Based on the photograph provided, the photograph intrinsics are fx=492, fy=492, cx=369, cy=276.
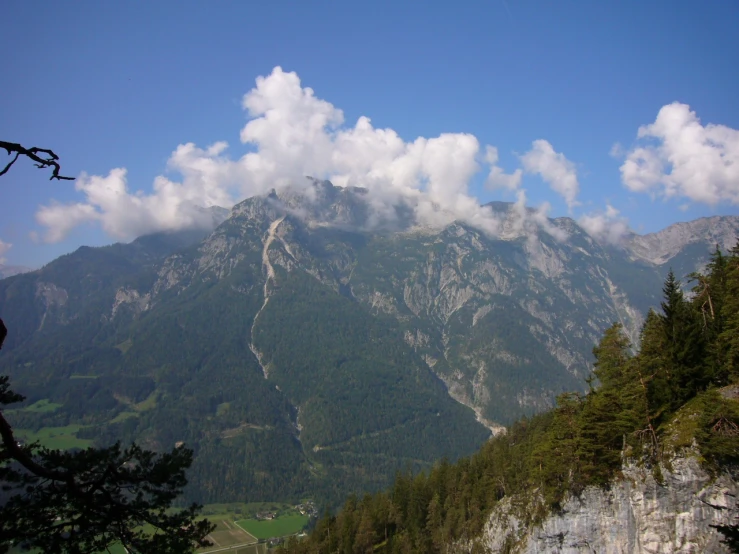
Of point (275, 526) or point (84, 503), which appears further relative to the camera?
point (275, 526)

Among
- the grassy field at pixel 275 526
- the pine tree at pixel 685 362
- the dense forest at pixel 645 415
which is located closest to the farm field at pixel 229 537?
the grassy field at pixel 275 526

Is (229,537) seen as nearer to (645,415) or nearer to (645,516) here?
(645,516)

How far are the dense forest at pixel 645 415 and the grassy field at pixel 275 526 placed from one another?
109556 millimetres

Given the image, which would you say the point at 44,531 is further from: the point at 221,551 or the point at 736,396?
the point at 221,551

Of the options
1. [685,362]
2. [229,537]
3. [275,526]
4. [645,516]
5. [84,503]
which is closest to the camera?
[84,503]

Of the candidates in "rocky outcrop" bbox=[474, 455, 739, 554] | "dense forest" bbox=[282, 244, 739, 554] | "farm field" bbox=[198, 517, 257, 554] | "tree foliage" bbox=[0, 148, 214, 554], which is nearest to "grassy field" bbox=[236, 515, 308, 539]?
"farm field" bbox=[198, 517, 257, 554]

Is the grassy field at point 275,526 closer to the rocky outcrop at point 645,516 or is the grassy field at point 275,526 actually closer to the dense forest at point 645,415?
the dense forest at point 645,415

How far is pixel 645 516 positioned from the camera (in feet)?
118

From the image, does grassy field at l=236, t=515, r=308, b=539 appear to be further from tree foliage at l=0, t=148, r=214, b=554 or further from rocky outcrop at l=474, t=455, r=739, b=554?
tree foliage at l=0, t=148, r=214, b=554

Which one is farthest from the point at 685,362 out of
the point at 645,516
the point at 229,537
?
the point at 229,537

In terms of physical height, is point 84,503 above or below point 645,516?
above

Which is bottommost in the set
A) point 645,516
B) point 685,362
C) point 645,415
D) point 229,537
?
point 229,537

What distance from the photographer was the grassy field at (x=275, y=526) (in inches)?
6363

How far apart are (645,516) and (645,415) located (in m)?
7.18
